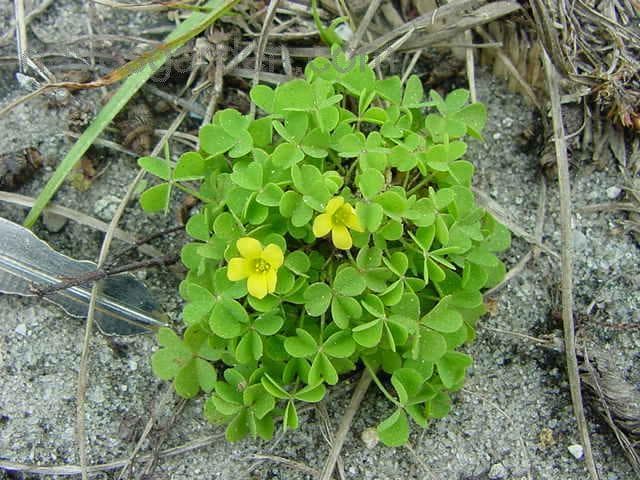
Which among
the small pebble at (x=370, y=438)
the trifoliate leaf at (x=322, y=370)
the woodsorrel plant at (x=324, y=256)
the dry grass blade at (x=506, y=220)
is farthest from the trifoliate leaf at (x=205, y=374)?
the dry grass blade at (x=506, y=220)

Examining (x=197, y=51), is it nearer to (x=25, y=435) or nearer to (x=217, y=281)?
(x=217, y=281)

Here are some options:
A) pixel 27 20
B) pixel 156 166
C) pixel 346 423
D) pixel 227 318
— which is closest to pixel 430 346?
pixel 346 423

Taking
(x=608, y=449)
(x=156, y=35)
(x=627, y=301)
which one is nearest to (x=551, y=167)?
(x=627, y=301)

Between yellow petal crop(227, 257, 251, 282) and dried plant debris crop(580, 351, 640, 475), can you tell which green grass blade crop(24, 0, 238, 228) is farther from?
dried plant debris crop(580, 351, 640, 475)

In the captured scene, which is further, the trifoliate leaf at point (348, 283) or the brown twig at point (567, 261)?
the brown twig at point (567, 261)

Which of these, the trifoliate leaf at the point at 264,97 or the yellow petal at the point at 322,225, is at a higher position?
the trifoliate leaf at the point at 264,97

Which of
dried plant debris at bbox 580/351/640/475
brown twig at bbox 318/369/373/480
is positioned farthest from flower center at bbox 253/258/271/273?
dried plant debris at bbox 580/351/640/475

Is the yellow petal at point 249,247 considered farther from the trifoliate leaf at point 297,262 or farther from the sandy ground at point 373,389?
the sandy ground at point 373,389

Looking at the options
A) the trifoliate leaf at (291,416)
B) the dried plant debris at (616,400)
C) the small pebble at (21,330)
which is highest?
the trifoliate leaf at (291,416)
